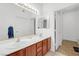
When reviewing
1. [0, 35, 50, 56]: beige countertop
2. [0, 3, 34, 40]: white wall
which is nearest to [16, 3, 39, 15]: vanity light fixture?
[0, 3, 34, 40]: white wall

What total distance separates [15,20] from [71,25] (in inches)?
183

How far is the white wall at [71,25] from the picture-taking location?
18.7 feet

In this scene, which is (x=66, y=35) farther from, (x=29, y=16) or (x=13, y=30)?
(x=13, y=30)

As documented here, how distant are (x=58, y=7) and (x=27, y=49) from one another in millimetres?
2290

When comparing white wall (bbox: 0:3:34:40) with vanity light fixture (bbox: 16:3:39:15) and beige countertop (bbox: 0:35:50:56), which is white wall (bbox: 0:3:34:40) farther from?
beige countertop (bbox: 0:35:50:56)

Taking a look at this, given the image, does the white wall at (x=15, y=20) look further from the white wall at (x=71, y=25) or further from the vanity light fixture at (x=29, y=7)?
the white wall at (x=71, y=25)

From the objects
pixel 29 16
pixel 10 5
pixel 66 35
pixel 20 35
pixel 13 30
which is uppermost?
pixel 10 5

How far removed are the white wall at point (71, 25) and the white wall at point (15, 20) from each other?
3.72 m

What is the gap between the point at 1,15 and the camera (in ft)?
6.57

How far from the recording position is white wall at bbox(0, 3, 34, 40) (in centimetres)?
206

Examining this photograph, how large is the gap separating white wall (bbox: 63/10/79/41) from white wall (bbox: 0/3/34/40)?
3715 mm

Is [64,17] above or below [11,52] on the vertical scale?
above

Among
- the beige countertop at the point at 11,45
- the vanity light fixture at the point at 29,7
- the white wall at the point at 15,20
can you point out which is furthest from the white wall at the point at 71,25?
the beige countertop at the point at 11,45

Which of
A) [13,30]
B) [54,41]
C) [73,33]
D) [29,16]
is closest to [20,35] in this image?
[13,30]
